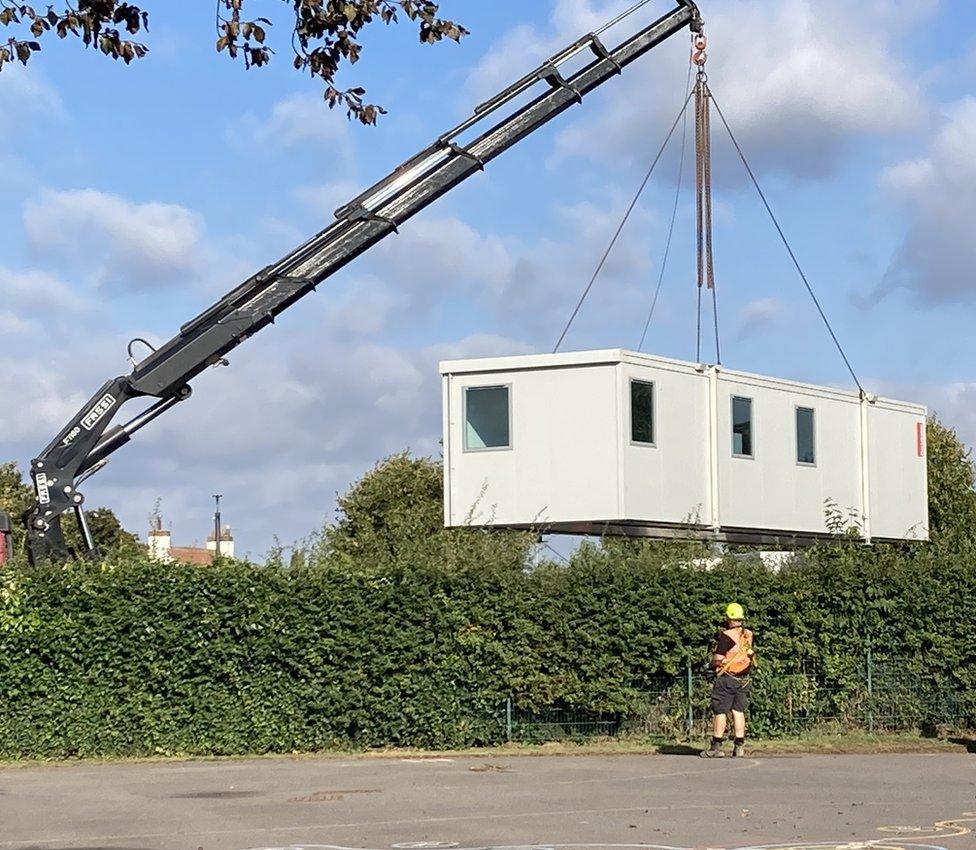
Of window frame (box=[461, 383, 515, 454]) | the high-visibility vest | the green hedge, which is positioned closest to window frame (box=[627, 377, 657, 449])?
window frame (box=[461, 383, 515, 454])

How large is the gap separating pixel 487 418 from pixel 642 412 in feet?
8.99

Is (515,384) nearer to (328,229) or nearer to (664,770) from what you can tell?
(328,229)

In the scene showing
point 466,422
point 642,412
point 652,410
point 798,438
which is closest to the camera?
point 642,412

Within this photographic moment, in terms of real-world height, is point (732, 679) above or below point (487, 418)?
below

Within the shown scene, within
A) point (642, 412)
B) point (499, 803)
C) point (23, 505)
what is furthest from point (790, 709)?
point (23, 505)

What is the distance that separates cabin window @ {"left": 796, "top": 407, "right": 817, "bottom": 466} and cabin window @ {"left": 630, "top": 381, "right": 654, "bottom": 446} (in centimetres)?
399

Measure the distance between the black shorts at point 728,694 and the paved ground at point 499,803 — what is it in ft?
2.04

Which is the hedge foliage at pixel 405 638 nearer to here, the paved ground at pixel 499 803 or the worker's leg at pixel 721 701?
the paved ground at pixel 499 803

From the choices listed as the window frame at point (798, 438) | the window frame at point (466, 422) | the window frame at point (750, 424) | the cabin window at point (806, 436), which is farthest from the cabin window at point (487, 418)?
the cabin window at point (806, 436)

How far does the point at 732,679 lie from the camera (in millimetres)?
19656

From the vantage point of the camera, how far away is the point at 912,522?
111 ft

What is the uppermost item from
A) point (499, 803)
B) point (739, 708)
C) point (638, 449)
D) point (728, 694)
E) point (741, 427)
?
point (741, 427)

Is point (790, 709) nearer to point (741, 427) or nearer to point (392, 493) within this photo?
point (741, 427)

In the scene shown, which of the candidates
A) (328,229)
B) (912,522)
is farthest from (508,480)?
(912,522)
